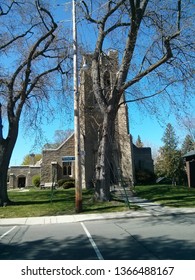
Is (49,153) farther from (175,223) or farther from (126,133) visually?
(175,223)

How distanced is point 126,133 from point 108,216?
1750cm

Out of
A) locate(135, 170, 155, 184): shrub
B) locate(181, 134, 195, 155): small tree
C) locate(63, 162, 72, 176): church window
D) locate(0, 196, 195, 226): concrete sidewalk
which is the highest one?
locate(181, 134, 195, 155): small tree

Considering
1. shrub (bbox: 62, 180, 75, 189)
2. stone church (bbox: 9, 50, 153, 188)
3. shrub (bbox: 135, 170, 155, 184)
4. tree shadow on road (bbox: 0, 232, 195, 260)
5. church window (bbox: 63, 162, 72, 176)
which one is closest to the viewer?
tree shadow on road (bbox: 0, 232, 195, 260)

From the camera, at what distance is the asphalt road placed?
23.5 feet

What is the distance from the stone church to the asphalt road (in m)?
A: 10.4

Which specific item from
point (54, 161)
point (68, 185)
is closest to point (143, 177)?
point (68, 185)

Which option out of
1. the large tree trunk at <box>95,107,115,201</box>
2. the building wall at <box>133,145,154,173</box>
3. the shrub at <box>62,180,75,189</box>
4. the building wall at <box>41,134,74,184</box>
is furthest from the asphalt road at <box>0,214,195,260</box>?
the building wall at <box>133,145,154,173</box>

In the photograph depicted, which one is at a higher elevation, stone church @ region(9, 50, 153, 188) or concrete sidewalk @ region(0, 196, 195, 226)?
stone church @ region(9, 50, 153, 188)

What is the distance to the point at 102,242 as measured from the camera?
877cm

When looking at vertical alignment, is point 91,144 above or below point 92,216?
above

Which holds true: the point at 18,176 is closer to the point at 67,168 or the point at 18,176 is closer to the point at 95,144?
the point at 67,168

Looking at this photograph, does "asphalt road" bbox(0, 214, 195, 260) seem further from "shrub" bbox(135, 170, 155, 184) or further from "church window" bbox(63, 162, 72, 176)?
"church window" bbox(63, 162, 72, 176)

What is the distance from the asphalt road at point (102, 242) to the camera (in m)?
7.17

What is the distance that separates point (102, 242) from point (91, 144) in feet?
77.8
